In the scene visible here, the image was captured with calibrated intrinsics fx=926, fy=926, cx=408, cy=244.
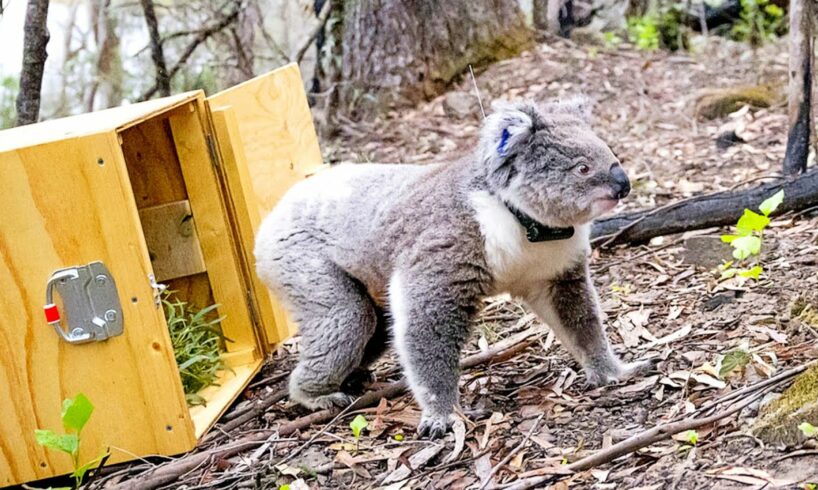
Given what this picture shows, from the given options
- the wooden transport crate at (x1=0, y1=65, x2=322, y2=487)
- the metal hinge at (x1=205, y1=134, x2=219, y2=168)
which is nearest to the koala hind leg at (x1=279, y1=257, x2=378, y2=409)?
the wooden transport crate at (x1=0, y1=65, x2=322, y2=487)

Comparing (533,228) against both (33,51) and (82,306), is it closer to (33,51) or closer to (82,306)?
(82,306)

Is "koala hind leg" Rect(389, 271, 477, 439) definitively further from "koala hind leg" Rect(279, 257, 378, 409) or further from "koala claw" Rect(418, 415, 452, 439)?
"koala hind leg" Rect(279, 257, 378, 409)

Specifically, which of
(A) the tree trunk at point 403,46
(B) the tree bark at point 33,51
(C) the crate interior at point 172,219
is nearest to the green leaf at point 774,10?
(A) the tree trunk at point 403,46

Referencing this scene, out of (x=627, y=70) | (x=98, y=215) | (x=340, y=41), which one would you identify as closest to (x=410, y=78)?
(x=340, y=41)

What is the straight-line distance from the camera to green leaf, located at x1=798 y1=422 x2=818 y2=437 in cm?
241

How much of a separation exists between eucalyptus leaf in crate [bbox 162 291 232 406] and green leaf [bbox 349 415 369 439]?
78 centimetres

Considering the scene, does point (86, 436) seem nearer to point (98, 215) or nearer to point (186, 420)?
point (186, 420)

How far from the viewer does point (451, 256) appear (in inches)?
131

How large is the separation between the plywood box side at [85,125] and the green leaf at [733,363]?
2.25 metres

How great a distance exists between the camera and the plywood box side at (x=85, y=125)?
322 cm

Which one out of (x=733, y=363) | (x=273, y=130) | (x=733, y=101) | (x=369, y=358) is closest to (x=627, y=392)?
(x=733, y=363)

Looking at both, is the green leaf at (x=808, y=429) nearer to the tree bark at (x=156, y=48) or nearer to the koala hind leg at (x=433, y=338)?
the koala hind leg at (x=433, y=338)

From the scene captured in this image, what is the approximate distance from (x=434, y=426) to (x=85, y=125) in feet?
5.64

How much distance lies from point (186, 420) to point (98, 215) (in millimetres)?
816
